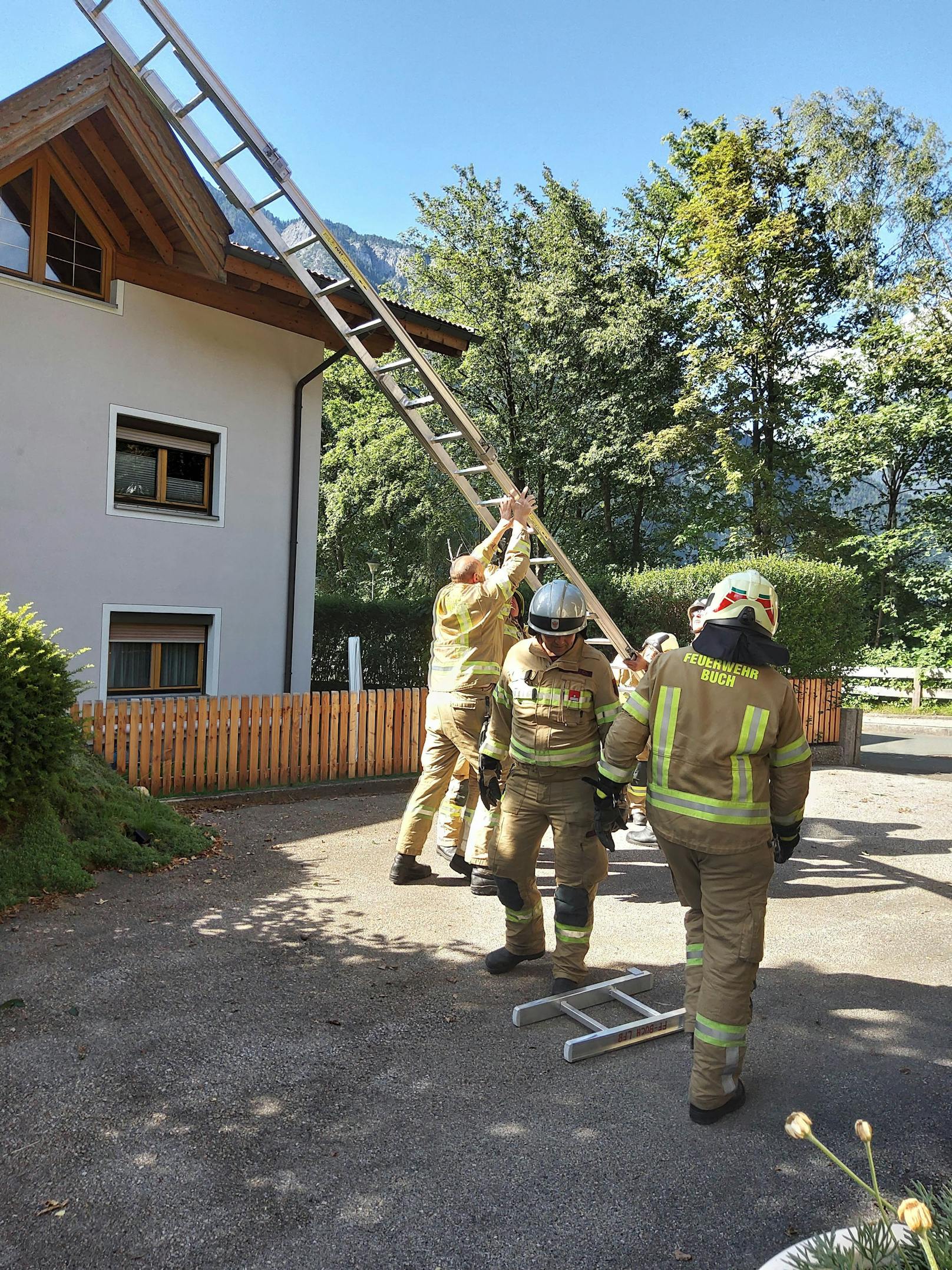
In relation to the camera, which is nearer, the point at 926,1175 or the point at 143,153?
the point at 926,1175

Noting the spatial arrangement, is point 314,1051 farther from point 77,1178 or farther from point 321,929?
point 321,929

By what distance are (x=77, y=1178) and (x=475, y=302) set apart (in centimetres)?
2683

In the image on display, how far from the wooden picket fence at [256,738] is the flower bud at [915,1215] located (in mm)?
7796

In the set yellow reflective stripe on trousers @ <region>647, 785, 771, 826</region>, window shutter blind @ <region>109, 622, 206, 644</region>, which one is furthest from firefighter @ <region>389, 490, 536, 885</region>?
window shutter blind @ <region>109, 622, 206, 644</region>

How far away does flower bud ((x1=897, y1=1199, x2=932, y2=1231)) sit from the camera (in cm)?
126

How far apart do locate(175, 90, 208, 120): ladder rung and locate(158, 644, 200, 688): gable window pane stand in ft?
21.0

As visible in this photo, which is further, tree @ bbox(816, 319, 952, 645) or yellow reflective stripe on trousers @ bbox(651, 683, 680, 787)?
tree @ bbox(816, 319, 952, 645)

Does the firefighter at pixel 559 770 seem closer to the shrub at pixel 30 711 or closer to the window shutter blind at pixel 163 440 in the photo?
the shrub at pixel 30 711

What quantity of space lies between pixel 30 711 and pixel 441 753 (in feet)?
9.34

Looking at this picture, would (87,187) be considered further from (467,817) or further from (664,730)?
(664,730)

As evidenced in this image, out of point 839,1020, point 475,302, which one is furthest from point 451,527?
point 839,1020

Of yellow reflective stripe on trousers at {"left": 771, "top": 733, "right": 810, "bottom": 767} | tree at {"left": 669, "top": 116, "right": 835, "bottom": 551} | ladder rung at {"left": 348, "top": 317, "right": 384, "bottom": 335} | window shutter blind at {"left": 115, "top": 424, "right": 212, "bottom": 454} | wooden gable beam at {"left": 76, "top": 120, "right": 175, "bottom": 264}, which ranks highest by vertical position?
tree at {"left": 669, "top": 116, "right": 835, "bottom": 551}

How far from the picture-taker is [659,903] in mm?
6387

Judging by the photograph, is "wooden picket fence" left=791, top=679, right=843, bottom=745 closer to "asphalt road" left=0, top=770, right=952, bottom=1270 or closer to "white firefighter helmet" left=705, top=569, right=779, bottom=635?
"asphalt road" left=0, top=770, right=952, bottom=1270
